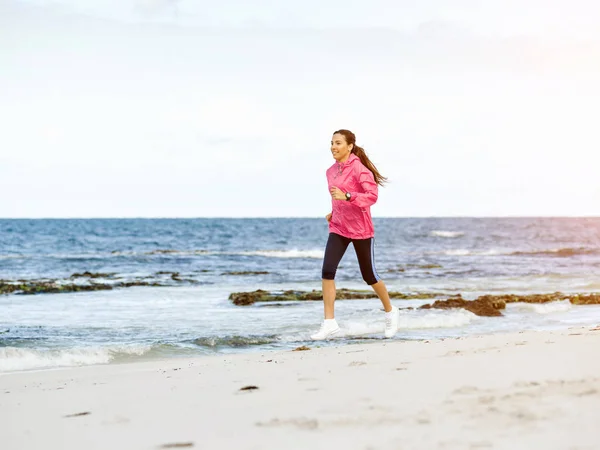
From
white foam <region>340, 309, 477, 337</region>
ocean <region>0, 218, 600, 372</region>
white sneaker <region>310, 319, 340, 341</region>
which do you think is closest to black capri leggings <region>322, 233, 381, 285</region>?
white sneaker <region>310, 319, 340, 341</region>

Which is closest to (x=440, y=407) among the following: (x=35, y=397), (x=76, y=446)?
(x=76, y=446)

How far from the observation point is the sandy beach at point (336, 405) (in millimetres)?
3285

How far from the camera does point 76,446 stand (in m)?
3.45

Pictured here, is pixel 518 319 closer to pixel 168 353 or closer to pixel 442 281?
pixel 168 353

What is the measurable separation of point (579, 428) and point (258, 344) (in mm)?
5657

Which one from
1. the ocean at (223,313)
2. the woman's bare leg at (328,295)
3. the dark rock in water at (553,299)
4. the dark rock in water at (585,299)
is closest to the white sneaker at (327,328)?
the woman's bare leg at (328,295)

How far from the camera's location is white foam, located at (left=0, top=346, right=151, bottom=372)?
7582mm

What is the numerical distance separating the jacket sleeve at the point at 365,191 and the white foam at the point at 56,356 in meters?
3.13

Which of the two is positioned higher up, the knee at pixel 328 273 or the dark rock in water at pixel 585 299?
the knee at pixel 328 273

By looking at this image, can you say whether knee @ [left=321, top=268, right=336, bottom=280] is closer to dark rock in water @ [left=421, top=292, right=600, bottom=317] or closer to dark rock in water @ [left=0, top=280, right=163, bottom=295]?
dark rock in water @ [left=421, top=292, right=600, bottom=317]

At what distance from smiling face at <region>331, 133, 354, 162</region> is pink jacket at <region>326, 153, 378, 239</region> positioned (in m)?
0.07

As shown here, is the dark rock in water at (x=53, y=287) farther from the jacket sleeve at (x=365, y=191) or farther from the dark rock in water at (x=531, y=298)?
the jacket sleeve at (x=365, y=191)

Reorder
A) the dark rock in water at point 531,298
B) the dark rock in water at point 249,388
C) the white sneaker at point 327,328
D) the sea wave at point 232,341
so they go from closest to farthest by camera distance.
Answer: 1. the dark rock in water at point 249,388
2. the white sneaker at point 327,328
3. the sea wave at point 232,341
4. the dark rock in water at point 531,298

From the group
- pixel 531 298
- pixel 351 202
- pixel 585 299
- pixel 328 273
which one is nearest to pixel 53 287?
pixel 531 298
